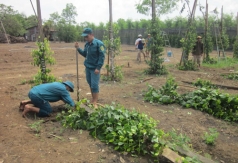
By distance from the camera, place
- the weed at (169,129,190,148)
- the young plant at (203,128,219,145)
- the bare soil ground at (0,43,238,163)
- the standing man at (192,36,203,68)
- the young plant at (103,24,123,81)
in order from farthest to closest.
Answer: the standing man at (192,36,203,68), the young plant at (103,24,123,81), the young plant at (203,128,219,145), the weed at (169,129,190,148), the bare soil ground at (0,43,238,163)

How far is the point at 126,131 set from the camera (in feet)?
11.6

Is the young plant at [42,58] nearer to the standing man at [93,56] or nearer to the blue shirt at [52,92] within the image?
the standing man at [93,56]

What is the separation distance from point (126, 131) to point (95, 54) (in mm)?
2374

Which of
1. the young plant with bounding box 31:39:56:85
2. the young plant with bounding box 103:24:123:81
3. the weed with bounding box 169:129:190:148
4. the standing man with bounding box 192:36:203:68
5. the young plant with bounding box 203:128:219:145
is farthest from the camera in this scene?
the standing man with bounding box 192:36:203:68

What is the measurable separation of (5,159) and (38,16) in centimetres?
388

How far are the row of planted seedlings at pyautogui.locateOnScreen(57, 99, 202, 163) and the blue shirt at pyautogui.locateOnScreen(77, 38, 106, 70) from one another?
4.08 feet

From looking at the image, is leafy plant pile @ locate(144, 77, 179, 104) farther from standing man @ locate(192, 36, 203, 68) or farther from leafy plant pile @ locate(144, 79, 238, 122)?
standing man @ locate(192, 36, 203, 68)

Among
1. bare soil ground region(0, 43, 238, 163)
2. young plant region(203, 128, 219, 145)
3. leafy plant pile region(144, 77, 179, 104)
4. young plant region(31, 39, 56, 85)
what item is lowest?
young plant region(203, 128, 219, 145)

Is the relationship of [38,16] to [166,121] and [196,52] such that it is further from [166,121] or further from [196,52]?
[196,52]

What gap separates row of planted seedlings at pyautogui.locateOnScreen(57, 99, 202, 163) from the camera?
3.41 meters

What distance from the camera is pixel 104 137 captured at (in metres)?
3.76

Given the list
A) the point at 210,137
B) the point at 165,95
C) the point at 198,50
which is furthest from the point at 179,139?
the point at 198,50

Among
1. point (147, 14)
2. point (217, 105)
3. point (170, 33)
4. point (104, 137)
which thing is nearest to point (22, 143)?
point (104, 137)

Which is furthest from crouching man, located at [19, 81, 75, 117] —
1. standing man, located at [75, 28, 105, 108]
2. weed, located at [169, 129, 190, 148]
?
weed, located at [169, 129, 190, 148]
